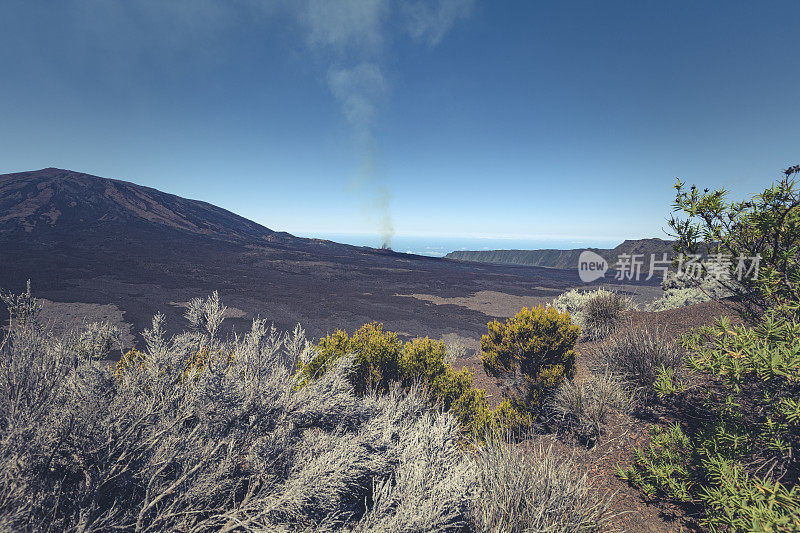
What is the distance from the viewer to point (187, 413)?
2107mm

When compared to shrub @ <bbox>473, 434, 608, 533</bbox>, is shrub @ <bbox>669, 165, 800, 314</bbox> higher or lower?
higher

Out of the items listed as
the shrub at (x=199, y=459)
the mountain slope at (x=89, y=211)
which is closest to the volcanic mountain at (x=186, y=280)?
the mountain slope at (x=89, y=211)

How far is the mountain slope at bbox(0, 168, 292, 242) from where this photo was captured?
110 feet

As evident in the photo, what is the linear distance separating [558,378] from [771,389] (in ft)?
8.73

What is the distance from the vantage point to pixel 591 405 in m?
3.91

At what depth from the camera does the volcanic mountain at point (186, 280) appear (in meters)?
13.6

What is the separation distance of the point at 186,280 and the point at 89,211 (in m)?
36.7

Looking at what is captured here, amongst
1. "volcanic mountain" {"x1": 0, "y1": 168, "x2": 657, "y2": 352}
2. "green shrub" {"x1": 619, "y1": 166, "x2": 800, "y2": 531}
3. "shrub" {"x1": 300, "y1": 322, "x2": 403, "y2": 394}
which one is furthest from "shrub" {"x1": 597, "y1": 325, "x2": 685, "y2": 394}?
"volcanic mountain" {"x1": 0, "y1": 168, "x2": 657, "y2": 352}

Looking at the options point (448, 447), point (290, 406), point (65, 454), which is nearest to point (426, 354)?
point (448, 447)

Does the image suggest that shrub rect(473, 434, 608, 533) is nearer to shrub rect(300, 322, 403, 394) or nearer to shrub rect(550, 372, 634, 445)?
shrub rect(550, 372, 634, 445)

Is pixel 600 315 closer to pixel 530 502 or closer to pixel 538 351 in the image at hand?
pixel 538 351

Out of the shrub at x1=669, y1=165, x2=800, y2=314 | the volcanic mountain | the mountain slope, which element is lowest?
the volcanic mountain

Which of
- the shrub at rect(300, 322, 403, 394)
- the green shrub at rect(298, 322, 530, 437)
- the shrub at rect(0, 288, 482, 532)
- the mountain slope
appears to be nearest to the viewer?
the shrub at rect(0, 288, 482, 532)

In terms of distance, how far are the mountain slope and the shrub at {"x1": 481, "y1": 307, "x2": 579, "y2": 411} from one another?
1695 inches
